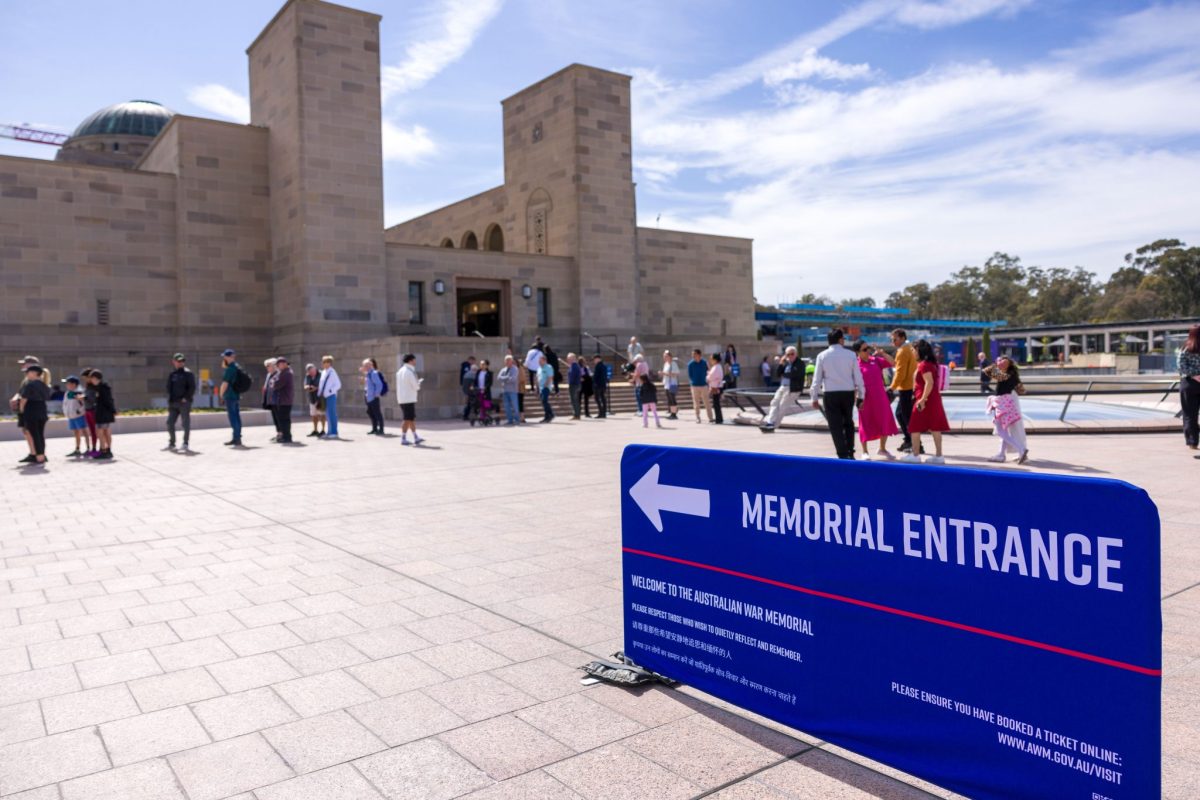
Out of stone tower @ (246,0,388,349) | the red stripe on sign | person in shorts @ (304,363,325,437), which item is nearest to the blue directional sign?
the red stripe on sign

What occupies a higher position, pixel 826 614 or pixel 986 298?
pixel 986 298

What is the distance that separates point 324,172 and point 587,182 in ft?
34.1

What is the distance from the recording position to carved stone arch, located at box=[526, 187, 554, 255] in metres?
33.8

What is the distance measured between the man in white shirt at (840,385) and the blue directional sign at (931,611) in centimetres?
673

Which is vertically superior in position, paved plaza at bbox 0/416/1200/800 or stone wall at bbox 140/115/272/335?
stone wall at bbox 140/115/272/335

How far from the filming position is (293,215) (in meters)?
26.4

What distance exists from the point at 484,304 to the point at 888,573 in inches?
1299

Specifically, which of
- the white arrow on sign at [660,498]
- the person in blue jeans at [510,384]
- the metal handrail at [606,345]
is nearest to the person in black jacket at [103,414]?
the person in blue jeans at [510,384]

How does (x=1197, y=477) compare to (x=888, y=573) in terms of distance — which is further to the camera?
(x=1197, y=477)

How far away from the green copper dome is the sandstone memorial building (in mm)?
19220

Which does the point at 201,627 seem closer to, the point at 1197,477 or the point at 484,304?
the point at 1197,477

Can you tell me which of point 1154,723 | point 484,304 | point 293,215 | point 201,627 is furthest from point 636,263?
point 1154,723

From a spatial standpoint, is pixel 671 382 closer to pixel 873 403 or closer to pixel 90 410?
pixel 873 403

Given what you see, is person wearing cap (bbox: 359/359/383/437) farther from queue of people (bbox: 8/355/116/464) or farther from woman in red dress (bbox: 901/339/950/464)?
woman in red dress (bbox: 901/339/950/464)
